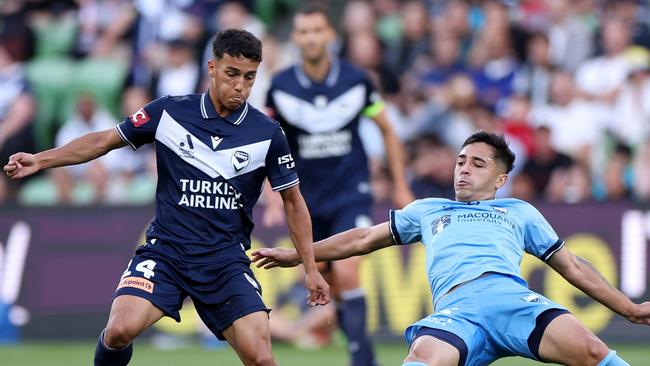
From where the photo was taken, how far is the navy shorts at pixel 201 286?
7.98m

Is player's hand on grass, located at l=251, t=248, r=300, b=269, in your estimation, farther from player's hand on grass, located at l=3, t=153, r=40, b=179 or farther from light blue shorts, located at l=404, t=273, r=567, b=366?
player's hand on grass, located at l=3, t=153, r=40, b=179

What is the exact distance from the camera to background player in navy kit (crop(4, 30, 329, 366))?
798 cm

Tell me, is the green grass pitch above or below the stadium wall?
below

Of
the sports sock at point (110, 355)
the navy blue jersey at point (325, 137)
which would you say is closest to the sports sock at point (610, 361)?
the sports sock at point (110, 355)

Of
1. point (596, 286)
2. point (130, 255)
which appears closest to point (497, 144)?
point (596, 286)

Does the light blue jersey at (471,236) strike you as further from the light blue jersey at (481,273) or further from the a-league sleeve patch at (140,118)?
the a-league sleeve patch at (140,118)

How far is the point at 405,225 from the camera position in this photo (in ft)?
26.1

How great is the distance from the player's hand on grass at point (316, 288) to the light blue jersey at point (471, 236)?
521 mm

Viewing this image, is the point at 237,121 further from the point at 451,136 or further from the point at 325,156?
the point at 451,136

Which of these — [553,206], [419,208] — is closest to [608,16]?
[553,206]

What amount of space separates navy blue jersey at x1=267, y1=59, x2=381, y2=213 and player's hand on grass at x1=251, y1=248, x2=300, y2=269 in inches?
116

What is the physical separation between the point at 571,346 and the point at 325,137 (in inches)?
172

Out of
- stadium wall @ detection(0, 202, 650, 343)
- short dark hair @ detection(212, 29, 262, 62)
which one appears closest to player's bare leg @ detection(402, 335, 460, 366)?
short dark hair @ detection(212, 29, 262, 62)

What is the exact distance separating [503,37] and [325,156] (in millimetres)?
5768
